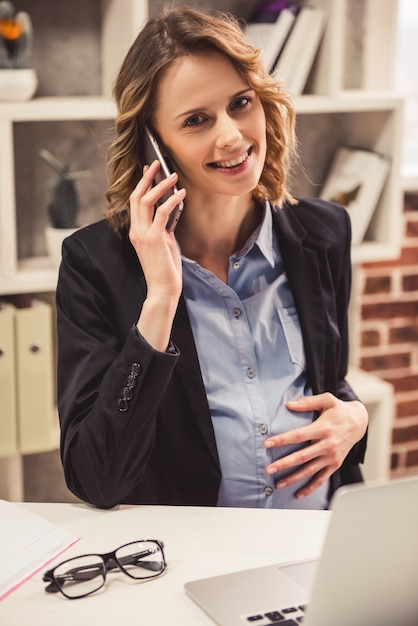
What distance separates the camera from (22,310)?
2379 millimetres

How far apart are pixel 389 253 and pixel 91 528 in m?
1.66

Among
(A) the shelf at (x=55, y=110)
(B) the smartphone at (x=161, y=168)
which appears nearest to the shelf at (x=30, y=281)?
(A) the shelf at (x=55, y=110)

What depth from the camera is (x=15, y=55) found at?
2307 millimetres

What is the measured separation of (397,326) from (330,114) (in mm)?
726

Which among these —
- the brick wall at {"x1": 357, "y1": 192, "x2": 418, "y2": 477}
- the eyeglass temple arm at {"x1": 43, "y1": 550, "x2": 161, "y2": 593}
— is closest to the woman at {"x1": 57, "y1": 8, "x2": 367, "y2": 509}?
the eyeglass temple arm at {"x1": 43, "y1": 550, "x2": 161, "y2": 593}

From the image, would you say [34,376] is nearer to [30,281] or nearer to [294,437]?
[30,281]

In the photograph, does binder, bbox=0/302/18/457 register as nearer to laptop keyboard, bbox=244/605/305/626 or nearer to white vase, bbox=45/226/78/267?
white vase, bbox=45/226/78/267

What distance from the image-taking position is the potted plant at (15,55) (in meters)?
2.28

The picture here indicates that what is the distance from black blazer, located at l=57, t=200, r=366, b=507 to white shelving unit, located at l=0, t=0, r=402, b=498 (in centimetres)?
71

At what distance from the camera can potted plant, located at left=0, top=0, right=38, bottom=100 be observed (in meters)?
2.28

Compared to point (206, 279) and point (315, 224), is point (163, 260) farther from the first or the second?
point (315, 224)

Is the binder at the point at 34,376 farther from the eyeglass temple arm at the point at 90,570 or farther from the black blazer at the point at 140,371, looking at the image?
the eyeglass temple arm at the point at 90,570

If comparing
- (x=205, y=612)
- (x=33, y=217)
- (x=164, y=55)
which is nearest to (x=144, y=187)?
(x=164, y=55)

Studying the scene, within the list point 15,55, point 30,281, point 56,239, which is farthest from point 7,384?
point 15,55
